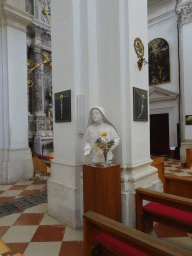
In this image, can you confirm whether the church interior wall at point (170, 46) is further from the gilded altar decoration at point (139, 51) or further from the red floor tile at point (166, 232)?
the red floor tile at point (166, 232)

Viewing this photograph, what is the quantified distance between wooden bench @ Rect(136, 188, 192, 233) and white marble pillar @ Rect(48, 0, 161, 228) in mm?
150

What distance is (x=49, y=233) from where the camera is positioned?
8.80 feet

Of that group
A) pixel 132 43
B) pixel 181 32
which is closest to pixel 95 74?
pixel 132 43

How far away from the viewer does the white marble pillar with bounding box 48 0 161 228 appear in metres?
2.73

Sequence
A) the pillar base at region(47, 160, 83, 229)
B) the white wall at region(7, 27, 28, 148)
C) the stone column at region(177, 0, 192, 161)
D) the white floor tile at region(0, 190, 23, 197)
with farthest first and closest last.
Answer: the stone column at region(177, 0, 192, 161) < the white wall at region(7, 27, 28, 148) < the white floor tile at region(0, 190, 23, 197) < the pillar base at region(47, 160, 83, 229)

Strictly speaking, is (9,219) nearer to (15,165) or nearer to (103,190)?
(103,190)

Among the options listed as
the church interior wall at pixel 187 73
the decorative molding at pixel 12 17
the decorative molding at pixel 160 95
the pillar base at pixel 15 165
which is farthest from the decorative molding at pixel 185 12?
the pillar base at pixel 15 165

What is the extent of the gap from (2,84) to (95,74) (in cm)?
379

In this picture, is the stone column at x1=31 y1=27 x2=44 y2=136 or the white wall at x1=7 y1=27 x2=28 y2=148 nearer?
the white wall at x1=7 y1=27 x2=28 y2=148

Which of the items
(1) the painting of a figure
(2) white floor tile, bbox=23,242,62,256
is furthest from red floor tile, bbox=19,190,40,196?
(1) the painting of a figure

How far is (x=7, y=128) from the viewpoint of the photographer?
5.57 meters

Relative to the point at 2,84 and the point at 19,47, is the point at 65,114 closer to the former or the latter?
the point at 2,84

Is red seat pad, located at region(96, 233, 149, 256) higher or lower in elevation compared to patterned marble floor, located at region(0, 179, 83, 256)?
higher

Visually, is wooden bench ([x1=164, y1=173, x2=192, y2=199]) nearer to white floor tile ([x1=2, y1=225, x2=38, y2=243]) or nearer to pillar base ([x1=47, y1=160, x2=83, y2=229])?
pillar base ([x1=47, y1=160, x2=83, y2=229])
